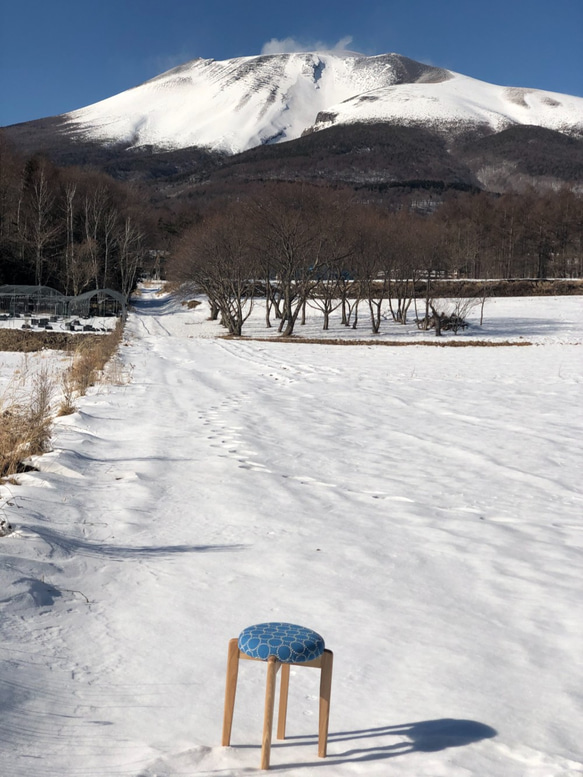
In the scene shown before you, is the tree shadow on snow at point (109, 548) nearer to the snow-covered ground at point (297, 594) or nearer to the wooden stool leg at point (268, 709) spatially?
the snow-covered ground at point (297, 594)

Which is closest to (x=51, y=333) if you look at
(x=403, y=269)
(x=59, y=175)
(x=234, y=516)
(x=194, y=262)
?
(x=194, y=262)

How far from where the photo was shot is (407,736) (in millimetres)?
2902

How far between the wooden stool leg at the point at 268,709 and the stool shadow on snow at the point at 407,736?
0.14 m

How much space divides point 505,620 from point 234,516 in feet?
8.00

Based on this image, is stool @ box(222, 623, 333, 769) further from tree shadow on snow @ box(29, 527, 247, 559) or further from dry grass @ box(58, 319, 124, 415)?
dry grass @ box(58, 319, 124, 415)

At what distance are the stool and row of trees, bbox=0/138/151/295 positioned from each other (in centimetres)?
5752

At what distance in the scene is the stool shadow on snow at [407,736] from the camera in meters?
2.77

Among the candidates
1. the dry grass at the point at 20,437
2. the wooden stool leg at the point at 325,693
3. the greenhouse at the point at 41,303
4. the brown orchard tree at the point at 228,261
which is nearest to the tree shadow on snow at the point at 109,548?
the dry grass at the point at 20,437

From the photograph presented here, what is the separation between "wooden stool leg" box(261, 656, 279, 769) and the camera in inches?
97.3

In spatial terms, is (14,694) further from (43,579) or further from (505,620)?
(505,620)

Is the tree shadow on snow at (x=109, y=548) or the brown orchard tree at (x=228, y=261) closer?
the tree shadow on snow at (x=109, y=548)

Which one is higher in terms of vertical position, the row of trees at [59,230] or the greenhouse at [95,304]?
the row of trees at [59,230]

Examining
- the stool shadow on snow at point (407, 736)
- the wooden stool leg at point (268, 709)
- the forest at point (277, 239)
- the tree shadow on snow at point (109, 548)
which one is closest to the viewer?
the wooden stool leg at point (268, 709)

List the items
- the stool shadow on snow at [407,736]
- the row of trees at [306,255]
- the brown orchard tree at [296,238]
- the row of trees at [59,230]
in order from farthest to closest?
the row of trees at [59,230], the row of trees at [306,255], the brown orchard tree at [296,238], the stool shadow on snow at [407,736]
